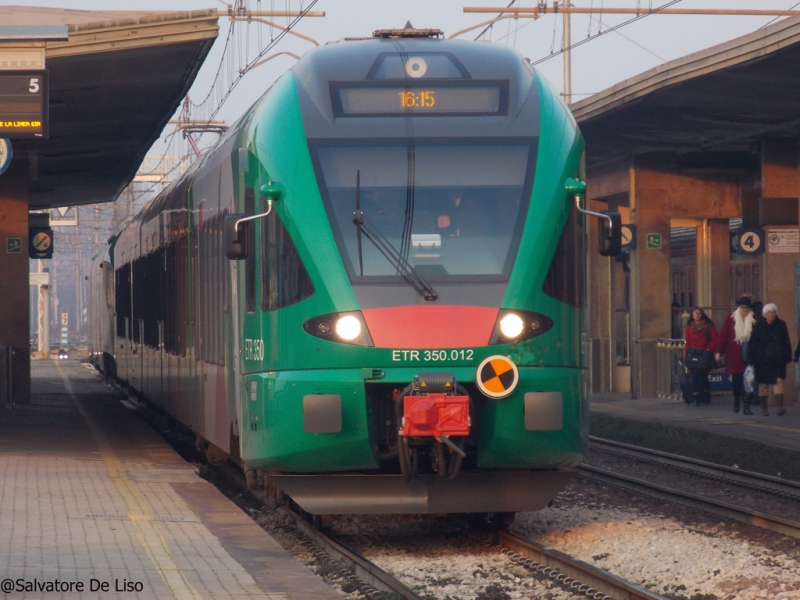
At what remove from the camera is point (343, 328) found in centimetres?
829

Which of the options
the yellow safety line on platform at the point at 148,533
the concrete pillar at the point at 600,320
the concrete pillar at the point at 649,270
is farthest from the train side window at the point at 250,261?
the concrete pillar at the point at 600,320

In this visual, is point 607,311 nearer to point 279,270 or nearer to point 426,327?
point 279,270

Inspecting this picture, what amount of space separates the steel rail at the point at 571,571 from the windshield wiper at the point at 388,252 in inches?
71.8

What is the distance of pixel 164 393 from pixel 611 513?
6.73 m

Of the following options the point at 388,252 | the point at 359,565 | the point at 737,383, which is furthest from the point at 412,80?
the point at 737,383

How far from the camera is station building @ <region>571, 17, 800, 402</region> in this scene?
58.5 ft

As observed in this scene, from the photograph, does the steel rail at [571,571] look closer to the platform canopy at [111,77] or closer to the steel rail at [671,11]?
the platform canopy at [111,77]

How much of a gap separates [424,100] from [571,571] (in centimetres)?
321

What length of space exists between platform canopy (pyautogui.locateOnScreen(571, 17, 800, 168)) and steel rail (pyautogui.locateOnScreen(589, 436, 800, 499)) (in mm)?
4779

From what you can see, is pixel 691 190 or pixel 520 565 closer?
pixel 520 565

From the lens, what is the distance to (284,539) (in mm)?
9891

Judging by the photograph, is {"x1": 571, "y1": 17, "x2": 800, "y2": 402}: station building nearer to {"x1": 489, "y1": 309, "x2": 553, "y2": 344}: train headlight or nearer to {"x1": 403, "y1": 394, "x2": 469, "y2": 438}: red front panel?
{"x1": 489, "y1": 309, "x2": 553, "y2": 344}: train headlight

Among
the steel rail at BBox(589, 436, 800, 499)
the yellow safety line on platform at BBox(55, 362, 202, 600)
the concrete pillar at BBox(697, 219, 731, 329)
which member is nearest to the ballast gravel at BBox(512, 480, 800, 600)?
the steel rail at BBox(589, 436, 800, 499)

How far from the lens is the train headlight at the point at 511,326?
838 cm
